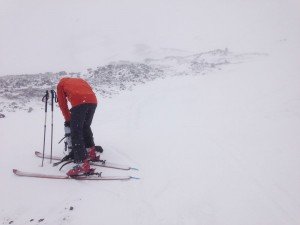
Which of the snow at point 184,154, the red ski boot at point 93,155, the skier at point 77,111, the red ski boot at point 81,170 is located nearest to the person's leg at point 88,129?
the skier at point 77,111

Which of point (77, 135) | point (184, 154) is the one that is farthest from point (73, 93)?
point (184, 154)

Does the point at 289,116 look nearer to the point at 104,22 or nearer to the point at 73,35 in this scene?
the point at 73,35

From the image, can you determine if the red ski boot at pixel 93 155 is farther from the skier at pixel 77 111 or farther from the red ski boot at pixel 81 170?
the red ski boot at pixel 81 170

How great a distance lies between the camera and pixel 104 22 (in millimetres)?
45531

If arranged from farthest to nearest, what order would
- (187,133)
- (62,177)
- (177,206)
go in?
(187,133) → (62,177) → (177,206)

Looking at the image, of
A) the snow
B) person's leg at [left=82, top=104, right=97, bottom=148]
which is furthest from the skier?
the snow

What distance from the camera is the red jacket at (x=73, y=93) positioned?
625 centimetres

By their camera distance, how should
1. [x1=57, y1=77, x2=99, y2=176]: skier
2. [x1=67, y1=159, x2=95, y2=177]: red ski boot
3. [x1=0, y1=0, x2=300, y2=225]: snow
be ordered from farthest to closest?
[x1=57, y1=77, x2=99, y2=176]: skier
[x1=67, y1=159, x2=95, y2=177]: red ski boot
[x1=0, y1=0, x2=300, y2=225]: snow

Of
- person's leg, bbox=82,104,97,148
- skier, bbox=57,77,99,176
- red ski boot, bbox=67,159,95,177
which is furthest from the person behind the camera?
person's leg, bbox=82,104,97,148

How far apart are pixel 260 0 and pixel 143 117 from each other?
47.5 metres

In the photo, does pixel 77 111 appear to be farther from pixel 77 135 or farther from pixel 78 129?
pixel 77 135

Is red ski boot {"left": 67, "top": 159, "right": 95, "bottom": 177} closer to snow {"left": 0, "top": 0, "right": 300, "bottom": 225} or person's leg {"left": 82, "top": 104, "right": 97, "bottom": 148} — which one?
snow {"left": 0, "top": 0, "right": 300, "bottom": 225}

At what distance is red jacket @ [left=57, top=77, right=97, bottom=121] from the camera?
6.25 meters

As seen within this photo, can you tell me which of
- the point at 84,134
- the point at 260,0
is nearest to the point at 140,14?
the point at 260,0
